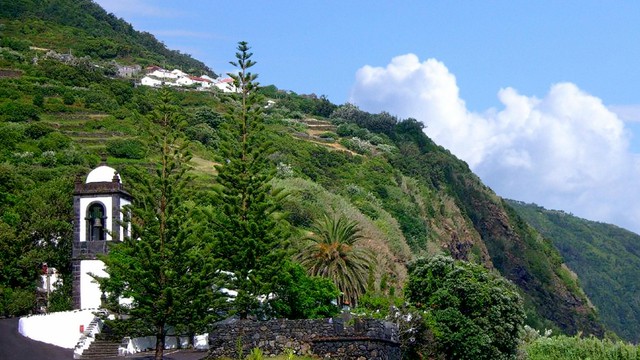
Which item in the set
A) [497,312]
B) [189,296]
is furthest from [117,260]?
[497,312]

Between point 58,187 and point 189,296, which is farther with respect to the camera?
point 58,187

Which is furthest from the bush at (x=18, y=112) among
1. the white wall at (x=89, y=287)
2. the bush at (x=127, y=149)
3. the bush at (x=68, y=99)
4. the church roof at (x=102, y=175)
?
the white wall at (x=89, y=287)

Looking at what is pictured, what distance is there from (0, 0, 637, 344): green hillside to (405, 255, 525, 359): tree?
4.91ft

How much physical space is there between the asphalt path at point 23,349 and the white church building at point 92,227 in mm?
2290

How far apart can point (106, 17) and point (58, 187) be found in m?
130

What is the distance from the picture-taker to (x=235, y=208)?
3025 cm

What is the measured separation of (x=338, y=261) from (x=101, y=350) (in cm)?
968

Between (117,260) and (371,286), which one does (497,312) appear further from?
(117,260)

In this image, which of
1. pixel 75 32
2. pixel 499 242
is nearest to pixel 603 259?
pixel 499 242

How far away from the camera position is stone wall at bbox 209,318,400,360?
2647cm

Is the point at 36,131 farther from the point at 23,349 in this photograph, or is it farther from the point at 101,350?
the point at 23,349

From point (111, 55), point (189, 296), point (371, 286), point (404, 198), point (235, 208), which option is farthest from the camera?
point (111, 55)

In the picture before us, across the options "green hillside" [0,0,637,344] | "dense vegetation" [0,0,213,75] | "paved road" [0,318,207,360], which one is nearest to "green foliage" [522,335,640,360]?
"green hillside" [0,0,637,344]

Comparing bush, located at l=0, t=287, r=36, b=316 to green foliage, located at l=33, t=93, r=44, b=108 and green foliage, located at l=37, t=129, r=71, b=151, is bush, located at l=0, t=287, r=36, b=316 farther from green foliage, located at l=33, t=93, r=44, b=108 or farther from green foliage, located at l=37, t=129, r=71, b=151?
green foliage, located at l=33, t=93, r=44, b=108
